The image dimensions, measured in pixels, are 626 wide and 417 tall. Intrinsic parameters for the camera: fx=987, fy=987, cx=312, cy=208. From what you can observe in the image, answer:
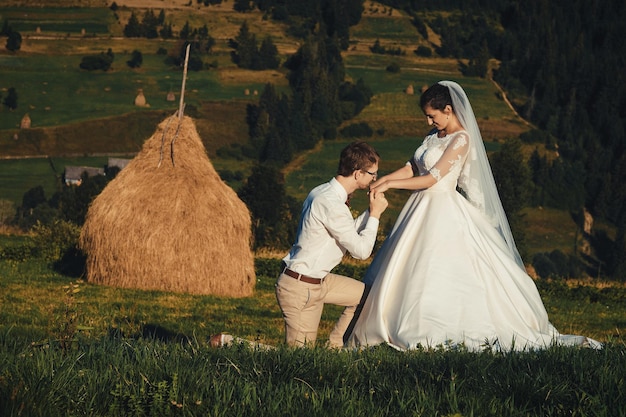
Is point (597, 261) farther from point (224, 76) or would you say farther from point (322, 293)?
point (322, 293)

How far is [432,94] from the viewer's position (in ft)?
32.4

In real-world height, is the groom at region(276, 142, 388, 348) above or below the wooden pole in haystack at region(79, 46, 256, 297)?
above

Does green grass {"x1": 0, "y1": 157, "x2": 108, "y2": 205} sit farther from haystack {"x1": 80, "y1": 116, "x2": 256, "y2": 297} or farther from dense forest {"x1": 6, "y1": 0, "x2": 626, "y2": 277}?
haystack {"x1": 80, "y1": 116, "x2": 256, "y2": 297}

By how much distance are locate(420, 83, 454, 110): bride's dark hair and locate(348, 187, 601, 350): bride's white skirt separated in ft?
2.81

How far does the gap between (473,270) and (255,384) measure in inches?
158

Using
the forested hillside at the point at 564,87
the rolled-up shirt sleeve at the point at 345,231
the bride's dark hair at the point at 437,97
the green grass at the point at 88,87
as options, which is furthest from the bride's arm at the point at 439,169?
the green grass at the point at 88,87

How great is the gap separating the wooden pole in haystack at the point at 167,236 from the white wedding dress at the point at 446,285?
30.4ft

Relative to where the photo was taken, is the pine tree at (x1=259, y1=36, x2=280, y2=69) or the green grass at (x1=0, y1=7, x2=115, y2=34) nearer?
the green grass at (x1=0, y1=7, x2=115, y2=34)

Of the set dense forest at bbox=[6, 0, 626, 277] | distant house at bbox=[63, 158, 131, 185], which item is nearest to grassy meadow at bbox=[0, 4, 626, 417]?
dense forest at bbox=[6, 0, 626, 277]

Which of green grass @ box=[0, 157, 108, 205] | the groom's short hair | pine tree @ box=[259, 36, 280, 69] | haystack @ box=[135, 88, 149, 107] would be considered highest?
the groom's short hair

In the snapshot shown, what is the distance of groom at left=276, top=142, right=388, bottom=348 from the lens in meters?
8.11

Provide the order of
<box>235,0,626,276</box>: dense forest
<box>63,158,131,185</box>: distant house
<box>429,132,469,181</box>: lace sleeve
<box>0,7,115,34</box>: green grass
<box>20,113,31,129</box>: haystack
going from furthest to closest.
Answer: <box>0,7,115,34</box>: green grass → <box>235,0,626,276</box>: dense forest → <box>20,113,31,129</box>: haystack → <box>63,158,131,185</box>: distant house → <box>429,132,469,181</box>: lace sleeve

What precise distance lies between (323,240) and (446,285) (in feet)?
5.23

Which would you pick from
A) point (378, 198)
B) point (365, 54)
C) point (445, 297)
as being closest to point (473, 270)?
point (445, 297)
